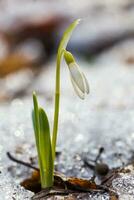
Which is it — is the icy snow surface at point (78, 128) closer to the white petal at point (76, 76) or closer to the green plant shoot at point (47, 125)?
the green plant shoot at point (47, 125)

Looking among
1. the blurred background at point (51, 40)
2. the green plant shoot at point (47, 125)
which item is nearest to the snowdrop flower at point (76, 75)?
the green plant shoot at point (47, 125)

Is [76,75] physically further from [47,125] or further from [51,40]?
[51,40]

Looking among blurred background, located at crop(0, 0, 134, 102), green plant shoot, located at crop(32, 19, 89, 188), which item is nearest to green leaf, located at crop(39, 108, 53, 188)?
green plant shoot, located at crop(32, 19, 89, 188)

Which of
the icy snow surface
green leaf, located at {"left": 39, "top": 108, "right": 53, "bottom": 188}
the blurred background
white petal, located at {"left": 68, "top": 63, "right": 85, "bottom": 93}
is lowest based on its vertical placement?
the blurred background

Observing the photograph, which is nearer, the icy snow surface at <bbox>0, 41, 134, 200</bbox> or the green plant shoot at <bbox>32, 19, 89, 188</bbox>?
the green plant shoot at <bbox>32, 19, 89, 188</bbox>

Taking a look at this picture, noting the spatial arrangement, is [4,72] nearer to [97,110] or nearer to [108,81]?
[108,81]

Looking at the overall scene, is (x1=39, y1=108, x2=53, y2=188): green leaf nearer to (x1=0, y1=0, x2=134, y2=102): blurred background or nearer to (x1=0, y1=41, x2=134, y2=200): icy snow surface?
(x1=0, y1=41, x2=134, y2=200): icy snow surface
